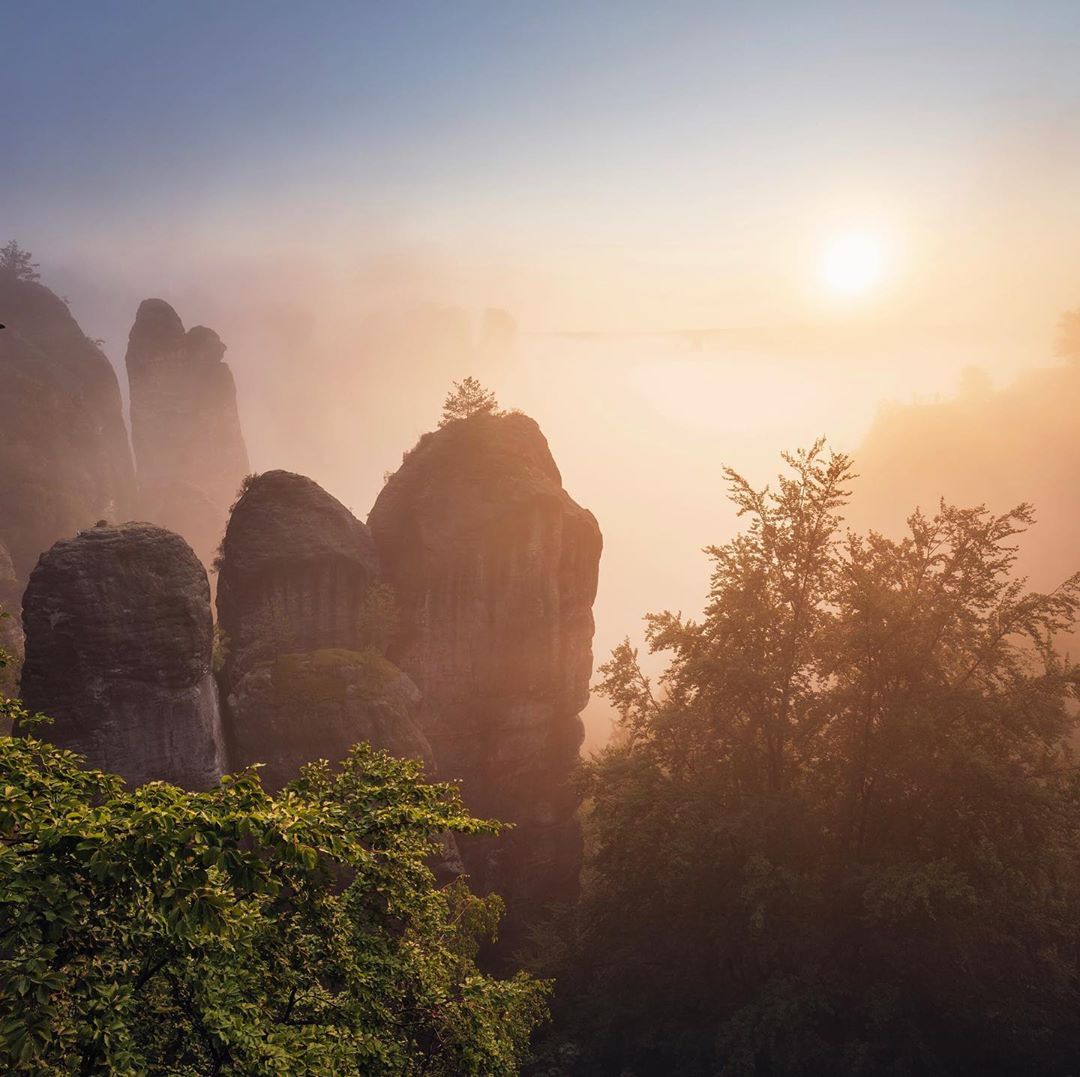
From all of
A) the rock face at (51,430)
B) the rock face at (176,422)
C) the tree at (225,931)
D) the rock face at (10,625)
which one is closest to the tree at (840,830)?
the tree at (225,931)

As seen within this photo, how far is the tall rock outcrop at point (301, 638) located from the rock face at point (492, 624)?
324 centimetres

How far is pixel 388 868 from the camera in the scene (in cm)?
1115

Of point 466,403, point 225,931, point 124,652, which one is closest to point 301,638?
point 124,652

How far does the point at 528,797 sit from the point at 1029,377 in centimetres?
13946

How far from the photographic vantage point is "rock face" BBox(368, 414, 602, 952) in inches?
1628

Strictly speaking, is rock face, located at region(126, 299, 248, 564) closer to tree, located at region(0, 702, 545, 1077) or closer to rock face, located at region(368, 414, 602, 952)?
rock face, located at region(368, 414, 602, 952)

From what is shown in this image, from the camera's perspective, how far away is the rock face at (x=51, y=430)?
7006 centimetres

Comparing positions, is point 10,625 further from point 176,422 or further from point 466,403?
point 176,422

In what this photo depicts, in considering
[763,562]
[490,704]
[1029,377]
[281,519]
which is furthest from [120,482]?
[1029,377]

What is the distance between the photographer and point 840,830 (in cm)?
2464

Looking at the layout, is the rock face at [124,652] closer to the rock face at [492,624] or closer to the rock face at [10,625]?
the rock face at [10,625]

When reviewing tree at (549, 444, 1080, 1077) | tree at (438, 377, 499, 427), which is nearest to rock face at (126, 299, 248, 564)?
tree at (438, 377, 499, 427)

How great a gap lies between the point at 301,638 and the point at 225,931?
1311 inches

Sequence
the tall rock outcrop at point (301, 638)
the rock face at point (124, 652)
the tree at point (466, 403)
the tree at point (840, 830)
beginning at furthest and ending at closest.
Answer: the tree at point (466, 403) < the tall rock outcrop at point (301, 638) < the rock face at point (124, 652) < the tree at point (840, 830)
